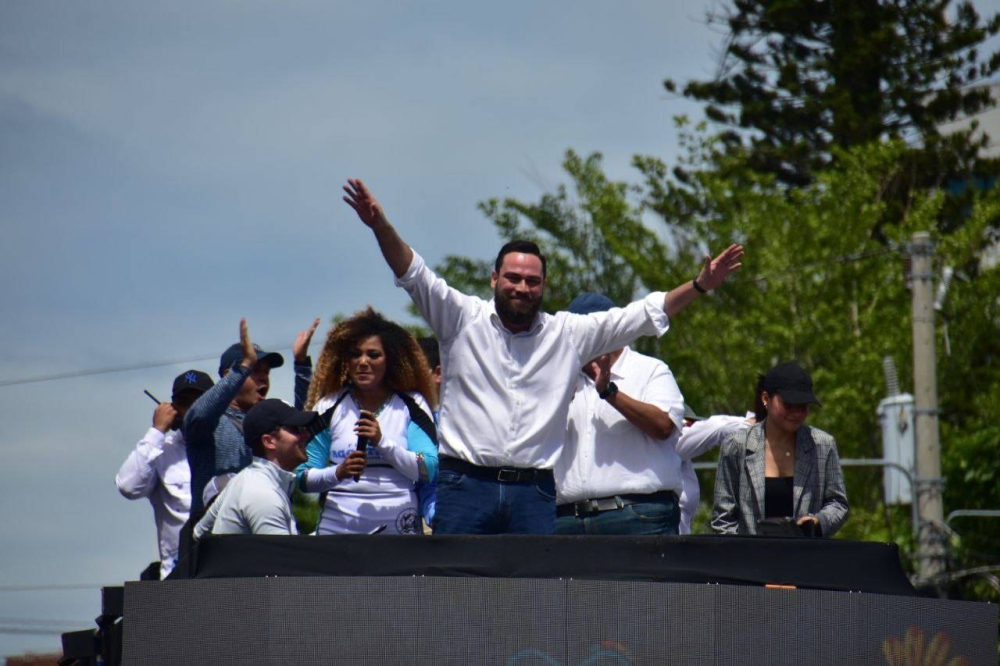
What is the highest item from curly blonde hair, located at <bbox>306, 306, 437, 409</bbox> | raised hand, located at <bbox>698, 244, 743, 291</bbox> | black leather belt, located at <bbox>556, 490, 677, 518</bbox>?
raised hand, located at <bbox>698, 244, 743, 291</bbox>

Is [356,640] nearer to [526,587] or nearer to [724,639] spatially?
[526,587]

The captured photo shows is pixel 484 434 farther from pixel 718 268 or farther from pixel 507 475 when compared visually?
pixel 718 268

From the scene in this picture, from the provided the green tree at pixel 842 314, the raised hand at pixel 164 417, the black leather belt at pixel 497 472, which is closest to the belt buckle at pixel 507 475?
the black leather belt at pixel 497 472

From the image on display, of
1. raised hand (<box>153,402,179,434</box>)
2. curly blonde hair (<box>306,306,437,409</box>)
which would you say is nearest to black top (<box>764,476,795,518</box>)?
curly blonde hair (<box>306,306,437,409</box>)

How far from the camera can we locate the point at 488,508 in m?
5.82

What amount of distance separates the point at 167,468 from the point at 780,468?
2.95 meters

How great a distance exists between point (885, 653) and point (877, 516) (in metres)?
18.6

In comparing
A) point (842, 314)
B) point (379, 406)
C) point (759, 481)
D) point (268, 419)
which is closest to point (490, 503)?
point (268, 419)

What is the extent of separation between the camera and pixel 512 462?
5.82 metres

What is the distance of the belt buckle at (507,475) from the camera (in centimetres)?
583

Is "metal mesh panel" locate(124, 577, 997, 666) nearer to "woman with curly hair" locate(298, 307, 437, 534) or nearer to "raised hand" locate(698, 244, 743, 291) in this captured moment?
"woman with curly hair" locate(298, 307, 437, 534)

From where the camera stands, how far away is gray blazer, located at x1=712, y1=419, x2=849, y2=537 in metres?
6.50

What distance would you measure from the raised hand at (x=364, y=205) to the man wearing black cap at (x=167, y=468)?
6.64ft

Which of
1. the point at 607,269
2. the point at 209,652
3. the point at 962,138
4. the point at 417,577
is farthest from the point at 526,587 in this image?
the point at 962,138
